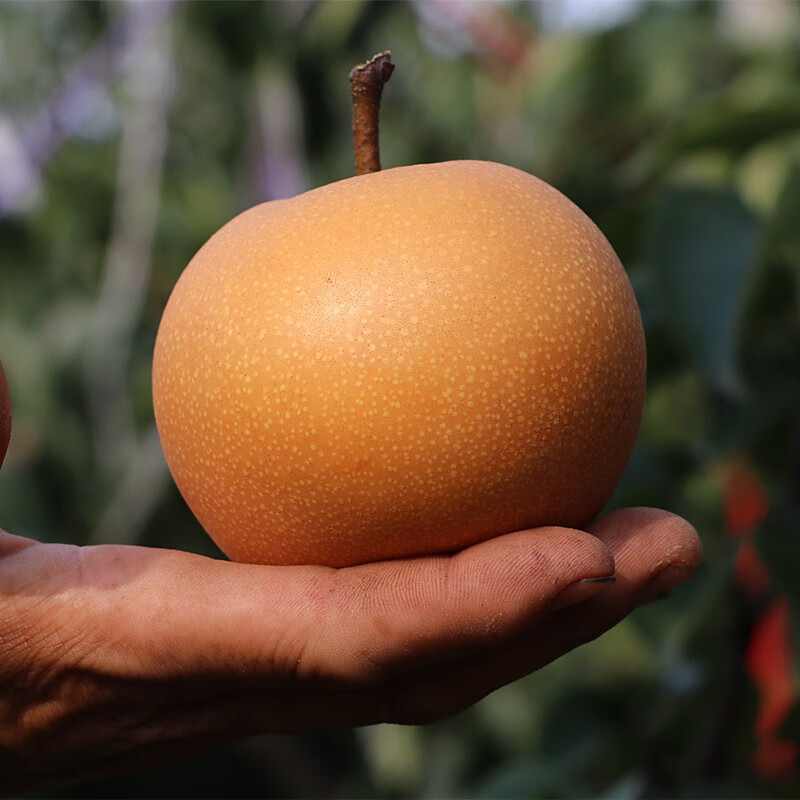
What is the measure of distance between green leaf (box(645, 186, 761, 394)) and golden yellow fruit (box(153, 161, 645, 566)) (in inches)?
11.7

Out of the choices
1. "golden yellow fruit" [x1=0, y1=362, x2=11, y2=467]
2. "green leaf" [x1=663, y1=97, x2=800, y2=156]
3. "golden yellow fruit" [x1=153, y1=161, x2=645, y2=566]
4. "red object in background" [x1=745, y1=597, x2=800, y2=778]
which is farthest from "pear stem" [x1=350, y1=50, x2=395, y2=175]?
"red object in background" [x1=745, y1=597, x2=800, y2=778]

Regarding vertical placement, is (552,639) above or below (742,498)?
above

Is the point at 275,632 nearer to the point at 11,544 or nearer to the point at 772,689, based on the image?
the point at 11,544

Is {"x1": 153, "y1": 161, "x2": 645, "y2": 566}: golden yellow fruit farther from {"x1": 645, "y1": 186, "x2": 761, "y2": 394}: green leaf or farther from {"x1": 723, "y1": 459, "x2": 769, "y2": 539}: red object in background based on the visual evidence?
{"x1": 723, "y1": 459, "x2": 769, "y2": 539}: red object in background

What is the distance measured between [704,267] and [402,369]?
1.89 feet

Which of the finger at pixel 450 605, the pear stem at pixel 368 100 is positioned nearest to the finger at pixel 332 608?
the finger at pixel 450 605

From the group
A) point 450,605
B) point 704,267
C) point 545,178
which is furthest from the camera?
point 545,178

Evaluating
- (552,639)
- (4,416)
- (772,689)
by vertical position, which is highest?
(4,416)

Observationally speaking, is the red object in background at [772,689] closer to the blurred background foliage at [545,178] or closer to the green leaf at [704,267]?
the blurred background foliage at [545,178]

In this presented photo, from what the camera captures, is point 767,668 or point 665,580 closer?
point 665,580

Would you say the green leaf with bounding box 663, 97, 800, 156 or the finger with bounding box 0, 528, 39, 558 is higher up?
the green leaf with bounding box 663, 97, 800, 156

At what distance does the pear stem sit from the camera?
827 mm

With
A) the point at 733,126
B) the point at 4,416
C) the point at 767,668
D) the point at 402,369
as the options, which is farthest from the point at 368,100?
the point at 767,668

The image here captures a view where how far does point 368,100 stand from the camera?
2.74 feet
